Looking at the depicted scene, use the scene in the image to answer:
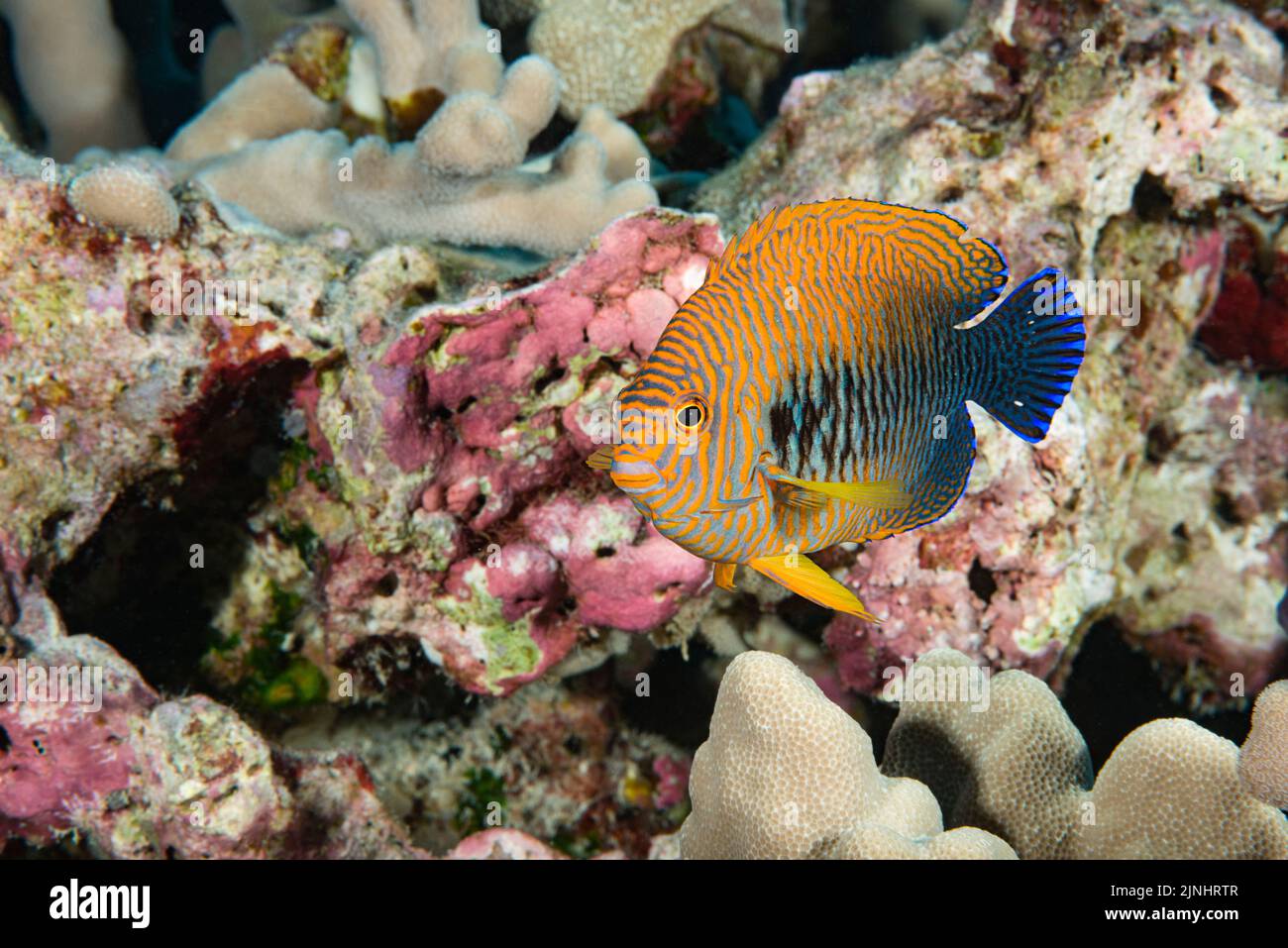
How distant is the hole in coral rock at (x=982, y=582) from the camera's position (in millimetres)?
3500

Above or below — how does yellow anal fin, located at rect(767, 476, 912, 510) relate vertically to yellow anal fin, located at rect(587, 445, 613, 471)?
below

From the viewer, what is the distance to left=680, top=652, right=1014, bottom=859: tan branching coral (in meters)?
2.56

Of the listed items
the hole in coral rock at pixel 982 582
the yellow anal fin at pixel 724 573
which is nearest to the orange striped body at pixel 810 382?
the yellow anal fin at pixel 724 573

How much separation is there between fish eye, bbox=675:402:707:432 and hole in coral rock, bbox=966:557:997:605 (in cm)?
221

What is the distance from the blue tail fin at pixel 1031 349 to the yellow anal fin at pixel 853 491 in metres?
0.44

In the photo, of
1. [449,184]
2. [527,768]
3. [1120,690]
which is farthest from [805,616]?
[449,184]

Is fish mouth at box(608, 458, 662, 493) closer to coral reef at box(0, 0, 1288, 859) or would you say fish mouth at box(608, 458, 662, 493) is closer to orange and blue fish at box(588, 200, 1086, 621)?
orange and blue fish at box(588, 200, 1086, 621)

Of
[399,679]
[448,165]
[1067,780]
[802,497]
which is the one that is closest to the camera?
[802,497]

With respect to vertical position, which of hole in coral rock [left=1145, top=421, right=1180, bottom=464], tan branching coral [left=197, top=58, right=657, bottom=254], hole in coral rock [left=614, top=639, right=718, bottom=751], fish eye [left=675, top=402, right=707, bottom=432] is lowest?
hole in coral rock [left=614, top=639, right=718, bottom=751]

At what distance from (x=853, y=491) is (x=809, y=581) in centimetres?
28

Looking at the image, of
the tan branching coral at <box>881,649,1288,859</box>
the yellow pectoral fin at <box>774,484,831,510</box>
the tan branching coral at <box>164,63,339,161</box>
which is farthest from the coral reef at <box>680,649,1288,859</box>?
the tan branching coral at <box>164,63,339,161</box>

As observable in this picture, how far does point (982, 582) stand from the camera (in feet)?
11.5

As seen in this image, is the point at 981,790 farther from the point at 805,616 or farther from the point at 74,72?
the point at 74,72
